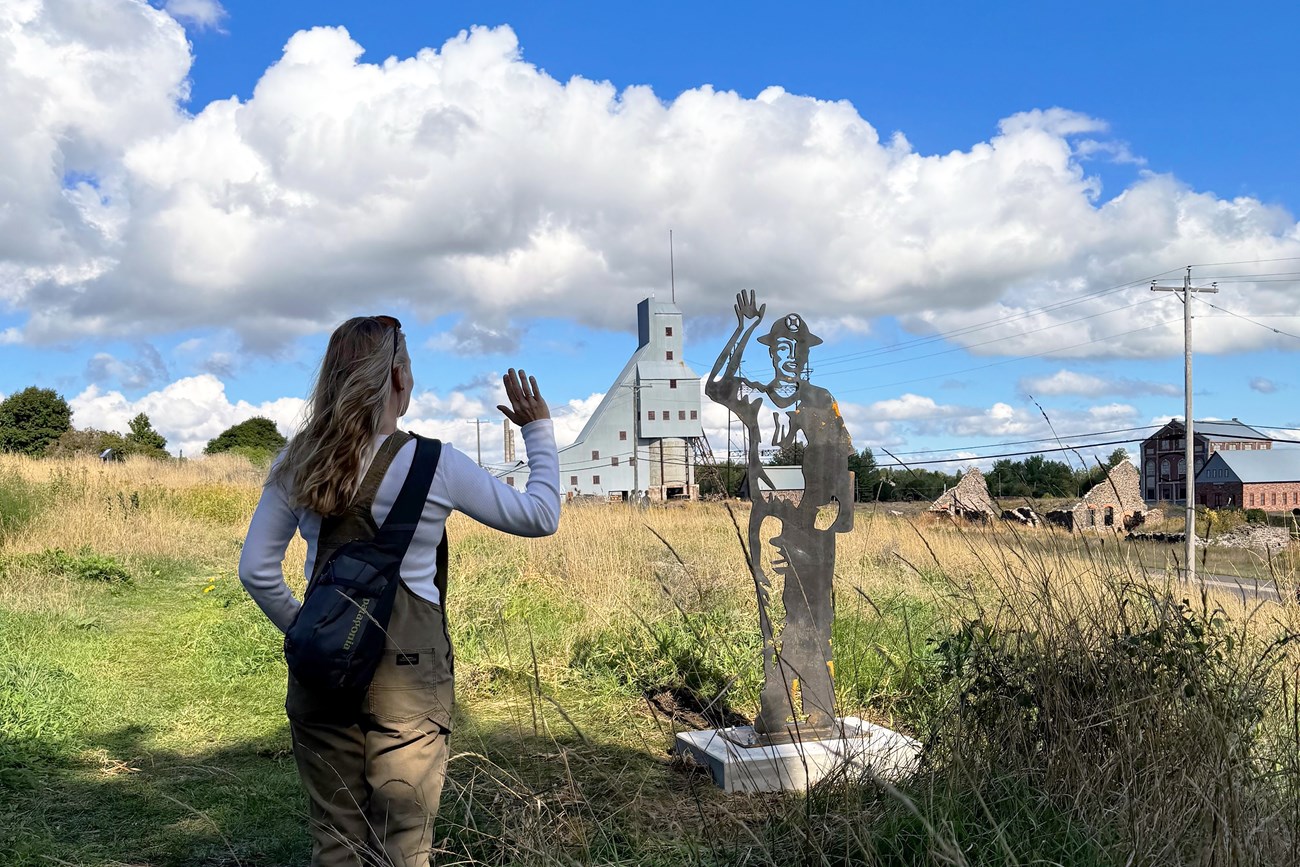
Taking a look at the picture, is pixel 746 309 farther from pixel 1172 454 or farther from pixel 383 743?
pixel 1172 454

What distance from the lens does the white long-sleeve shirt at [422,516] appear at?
2.50 meters

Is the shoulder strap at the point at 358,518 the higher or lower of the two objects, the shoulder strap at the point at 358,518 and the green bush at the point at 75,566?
the higher

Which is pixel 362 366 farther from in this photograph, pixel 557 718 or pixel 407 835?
pixel 557 718

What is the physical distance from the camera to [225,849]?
4168 mm

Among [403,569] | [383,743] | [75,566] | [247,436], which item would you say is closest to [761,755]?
[383,743]

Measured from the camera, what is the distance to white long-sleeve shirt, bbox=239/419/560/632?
2500 millimetres

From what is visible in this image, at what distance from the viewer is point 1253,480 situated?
54219 millimetres

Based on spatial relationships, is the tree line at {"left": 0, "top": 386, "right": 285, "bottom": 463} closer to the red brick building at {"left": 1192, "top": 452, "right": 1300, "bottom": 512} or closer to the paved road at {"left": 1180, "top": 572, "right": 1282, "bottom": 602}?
the paved road at {"left": 1180, "top": 572, "right": 1282, "bottom": 602}

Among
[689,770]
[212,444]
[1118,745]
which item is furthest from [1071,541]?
[212,444]

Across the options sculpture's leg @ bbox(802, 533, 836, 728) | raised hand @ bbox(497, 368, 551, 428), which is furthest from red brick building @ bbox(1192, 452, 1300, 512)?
raised hand @ bbox(497, 368, 551, 428)

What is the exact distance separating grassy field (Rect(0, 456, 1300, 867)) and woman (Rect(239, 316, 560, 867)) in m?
0.34

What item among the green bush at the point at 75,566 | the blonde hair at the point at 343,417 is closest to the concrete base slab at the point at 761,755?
the blonde hair at the point at 343,417

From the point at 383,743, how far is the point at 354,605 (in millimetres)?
386

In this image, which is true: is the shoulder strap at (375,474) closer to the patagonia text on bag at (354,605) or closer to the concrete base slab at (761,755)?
the patagonia text on bag at (354,605)
